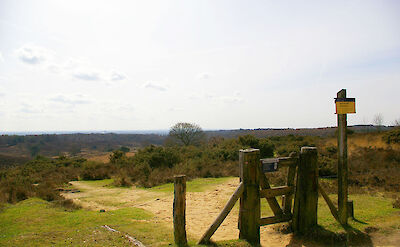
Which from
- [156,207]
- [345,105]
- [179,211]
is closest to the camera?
[179,211]

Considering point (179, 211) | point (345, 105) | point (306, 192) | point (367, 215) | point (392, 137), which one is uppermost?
point (345, 105)

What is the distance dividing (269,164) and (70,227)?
220 inches

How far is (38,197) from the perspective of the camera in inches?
451

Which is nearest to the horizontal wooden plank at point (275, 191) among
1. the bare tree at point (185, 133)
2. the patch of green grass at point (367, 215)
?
the patch of green grass at point (367, 215)

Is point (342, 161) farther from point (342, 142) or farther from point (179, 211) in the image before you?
point (179, 211)

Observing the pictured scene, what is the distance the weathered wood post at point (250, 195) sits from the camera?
18.2 ft

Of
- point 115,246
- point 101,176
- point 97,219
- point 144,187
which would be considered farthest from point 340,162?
point 101,176

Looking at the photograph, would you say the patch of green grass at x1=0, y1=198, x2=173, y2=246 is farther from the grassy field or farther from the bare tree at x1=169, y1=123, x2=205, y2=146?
the bare tree at x1=169, y1=123, x2=205, y2=146

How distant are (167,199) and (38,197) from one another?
222 inches

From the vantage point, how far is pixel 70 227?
722 cm

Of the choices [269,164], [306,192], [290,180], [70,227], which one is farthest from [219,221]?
[70,227]

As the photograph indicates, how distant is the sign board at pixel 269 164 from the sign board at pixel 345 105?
78.4 inches

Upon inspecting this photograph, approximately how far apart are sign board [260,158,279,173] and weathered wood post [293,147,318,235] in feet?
2.20

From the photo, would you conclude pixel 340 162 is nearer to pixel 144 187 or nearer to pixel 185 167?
pixel 144 187
